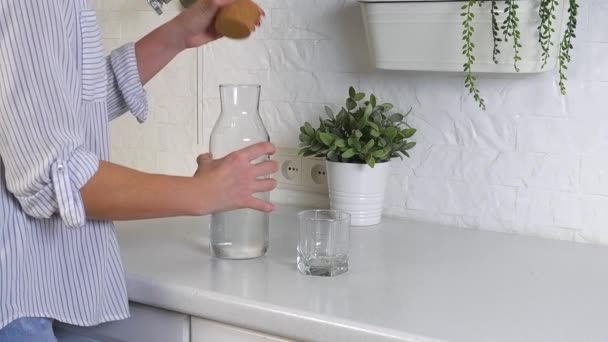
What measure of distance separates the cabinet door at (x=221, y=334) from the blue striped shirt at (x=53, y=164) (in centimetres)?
11

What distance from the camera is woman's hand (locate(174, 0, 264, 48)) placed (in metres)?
1.30

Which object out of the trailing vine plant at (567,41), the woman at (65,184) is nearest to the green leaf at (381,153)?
the trailing vine plant at (567,41)

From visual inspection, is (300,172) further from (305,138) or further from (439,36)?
(439,36)

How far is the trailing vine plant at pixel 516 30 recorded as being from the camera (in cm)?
130

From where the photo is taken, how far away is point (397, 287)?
1130 millimetres

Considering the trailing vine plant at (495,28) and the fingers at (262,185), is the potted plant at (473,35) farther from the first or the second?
the fingers at (262,185)

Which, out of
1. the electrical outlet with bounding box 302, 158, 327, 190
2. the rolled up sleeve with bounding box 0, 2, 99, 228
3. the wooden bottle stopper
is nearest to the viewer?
the rolled up sleeve with bounding box 0, 2, 99, 228

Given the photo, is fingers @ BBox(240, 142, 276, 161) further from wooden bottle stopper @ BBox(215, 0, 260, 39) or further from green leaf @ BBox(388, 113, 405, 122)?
green leaf @ BBox(388, 113, 405, 122)

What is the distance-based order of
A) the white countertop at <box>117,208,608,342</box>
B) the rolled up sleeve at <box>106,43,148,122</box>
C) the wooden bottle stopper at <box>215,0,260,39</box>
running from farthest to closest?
the rolled up sleeve at <box>106,43,148,122</box>, the wooden bottle stopper at <box>215,0,260,39</box>, the white countertop at <box>117,208,608,342</box>

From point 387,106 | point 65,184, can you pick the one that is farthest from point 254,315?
point 387,106

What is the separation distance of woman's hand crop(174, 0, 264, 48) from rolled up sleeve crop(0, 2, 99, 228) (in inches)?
16.5

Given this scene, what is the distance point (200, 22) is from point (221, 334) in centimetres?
52

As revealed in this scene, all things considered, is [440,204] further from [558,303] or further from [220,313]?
[220,313]

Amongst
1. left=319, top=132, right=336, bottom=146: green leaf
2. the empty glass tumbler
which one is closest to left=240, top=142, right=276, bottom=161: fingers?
the empty glass tumbler
